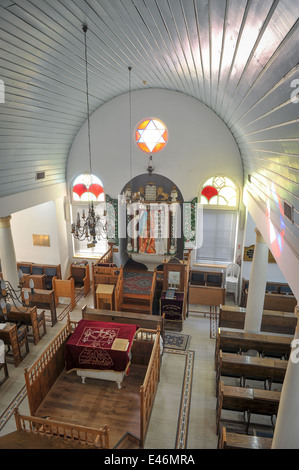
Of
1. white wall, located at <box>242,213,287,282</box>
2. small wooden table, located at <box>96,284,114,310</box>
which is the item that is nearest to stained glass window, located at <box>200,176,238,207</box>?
white wall, located at <box>242,213,287,282</box>

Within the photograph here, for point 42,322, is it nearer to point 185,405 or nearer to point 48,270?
point 48,270

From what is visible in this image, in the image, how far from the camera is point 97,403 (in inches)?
289

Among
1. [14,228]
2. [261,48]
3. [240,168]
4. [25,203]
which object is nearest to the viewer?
[261,48]

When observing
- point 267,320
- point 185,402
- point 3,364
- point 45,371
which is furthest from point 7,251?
point 267,320

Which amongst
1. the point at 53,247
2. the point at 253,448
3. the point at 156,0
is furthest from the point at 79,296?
the point at 156,0

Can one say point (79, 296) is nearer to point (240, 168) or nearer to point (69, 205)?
point (69, 205)

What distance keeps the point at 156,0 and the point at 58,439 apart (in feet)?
20.7

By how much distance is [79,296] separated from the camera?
1240cm

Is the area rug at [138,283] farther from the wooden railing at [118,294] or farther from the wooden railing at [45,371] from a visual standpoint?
the wooden railing at [45,371]

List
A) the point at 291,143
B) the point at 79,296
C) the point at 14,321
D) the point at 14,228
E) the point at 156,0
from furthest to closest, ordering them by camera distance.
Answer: the point at 14,228
the point at 79,296
the point at 14,321
the point at 156,0
the point at 291,143

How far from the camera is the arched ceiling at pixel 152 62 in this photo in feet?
10.2

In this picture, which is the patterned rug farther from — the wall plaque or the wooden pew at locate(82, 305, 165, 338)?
the wall plaque

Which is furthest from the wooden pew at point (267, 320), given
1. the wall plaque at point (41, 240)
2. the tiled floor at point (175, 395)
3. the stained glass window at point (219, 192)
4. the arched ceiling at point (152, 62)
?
the wall plaque at point (41, 240)

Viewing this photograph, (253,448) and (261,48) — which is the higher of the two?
(261,48)
